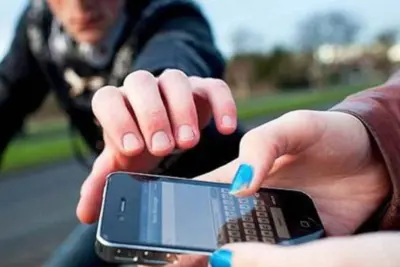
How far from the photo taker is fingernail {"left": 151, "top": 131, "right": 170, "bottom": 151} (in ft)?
3.06

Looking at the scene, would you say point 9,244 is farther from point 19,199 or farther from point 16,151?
point 16,151

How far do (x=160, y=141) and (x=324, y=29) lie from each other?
26.5 m

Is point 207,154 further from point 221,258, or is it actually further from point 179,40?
point 221,258

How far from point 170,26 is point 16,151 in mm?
10276

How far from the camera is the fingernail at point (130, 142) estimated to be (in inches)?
36.9

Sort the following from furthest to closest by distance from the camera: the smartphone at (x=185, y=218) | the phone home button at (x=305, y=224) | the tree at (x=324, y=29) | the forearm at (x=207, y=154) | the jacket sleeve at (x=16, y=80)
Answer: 1. the tree at (x=324, y=29)
2. the jacket sleeve at (x=16, y=80)
3. the forearm at (x=207, y=154)
4. the phone home button at (x=305, y=224)
5. the smartphone at (x=185, y=218)

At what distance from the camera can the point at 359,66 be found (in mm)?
30719

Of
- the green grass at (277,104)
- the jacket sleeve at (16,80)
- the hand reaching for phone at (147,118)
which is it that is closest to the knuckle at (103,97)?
the hand reaching for phone at (147,118)

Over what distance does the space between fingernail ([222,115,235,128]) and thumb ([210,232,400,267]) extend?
0.93ft

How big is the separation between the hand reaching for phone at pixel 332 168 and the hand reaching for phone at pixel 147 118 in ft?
0.28

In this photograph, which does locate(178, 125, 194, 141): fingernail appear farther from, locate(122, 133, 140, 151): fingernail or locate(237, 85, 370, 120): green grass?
locate(237, 85, 370, 120): green grass

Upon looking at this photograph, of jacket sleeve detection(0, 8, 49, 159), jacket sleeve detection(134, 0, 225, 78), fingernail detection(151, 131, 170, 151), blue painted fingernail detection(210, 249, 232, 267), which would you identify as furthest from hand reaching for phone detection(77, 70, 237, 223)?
jacket sleeve detection(0, 8, 49, 159)

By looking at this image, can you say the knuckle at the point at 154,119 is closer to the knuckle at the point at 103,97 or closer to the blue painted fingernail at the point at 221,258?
the knuckle at the point at 103,97

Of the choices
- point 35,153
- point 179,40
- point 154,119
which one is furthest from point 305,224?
point 35,153
